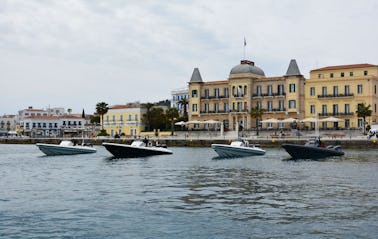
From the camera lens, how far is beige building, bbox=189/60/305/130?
97.4m

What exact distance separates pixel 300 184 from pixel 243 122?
242 feet

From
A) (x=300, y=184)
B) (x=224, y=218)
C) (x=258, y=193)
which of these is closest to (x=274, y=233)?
(x=224, y=218)

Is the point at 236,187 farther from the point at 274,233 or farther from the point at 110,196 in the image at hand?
the point at 274,233

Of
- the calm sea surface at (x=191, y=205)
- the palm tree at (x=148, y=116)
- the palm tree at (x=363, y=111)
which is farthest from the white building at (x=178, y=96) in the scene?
the calm sea surface at (x=191, y=205)

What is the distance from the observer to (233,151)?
56.2 meters

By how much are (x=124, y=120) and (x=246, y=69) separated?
36.7m

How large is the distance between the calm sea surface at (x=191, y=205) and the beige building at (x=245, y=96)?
2460 inches

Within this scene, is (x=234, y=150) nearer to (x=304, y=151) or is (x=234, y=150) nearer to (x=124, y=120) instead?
(x=304, y=151)

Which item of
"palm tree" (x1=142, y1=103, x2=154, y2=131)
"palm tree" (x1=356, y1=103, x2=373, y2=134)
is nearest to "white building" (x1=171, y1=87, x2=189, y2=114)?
"palm tree" (x1=142, y1=103, x2=154, y2=131)

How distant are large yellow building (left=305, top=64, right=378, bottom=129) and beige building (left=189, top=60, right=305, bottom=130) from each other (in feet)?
9.22

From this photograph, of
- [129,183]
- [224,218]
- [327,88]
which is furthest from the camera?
[327,88]

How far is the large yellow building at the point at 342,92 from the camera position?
296 feet

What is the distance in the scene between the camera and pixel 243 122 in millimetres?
103062

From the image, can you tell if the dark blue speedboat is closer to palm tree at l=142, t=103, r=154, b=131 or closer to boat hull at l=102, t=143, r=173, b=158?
boat hull at l=102, t=143, r=173, b=158
